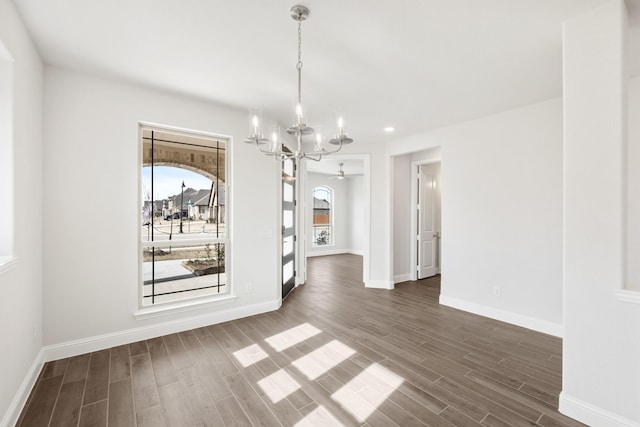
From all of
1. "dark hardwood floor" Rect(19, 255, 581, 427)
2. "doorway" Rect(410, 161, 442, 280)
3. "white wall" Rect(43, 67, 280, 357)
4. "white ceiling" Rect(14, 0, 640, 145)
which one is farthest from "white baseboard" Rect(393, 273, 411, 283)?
"white wall" Rect(43, 67, 280, 357)

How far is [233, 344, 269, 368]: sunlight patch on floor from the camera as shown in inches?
106

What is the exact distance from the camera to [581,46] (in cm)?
197

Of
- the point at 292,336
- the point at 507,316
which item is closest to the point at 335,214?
the point at 507,316

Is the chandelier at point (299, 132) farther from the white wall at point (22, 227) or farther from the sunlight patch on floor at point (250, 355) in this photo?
the sunlight patch on floor at point (250, 355)

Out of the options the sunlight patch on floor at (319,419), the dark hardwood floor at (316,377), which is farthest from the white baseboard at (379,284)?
the sunlight patch on floor at (319,419)

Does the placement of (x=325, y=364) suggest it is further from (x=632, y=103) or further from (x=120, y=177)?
(x=632, y=103)

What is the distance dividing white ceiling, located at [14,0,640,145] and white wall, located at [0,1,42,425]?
0.25 metres

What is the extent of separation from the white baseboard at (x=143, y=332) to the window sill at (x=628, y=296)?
350 centimetres

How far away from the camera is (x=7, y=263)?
5.99ft

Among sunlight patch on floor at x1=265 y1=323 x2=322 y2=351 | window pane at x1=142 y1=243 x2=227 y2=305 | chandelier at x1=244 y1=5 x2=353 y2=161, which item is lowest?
sunlight patch on floor at x1=265 y1=323 x2=322 y2=351

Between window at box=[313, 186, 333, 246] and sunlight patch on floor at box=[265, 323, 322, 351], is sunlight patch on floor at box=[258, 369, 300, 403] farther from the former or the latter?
window at box=[313, 186, 333, 246]

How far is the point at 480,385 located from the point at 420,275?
3.76 m

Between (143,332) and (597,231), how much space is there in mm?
4119


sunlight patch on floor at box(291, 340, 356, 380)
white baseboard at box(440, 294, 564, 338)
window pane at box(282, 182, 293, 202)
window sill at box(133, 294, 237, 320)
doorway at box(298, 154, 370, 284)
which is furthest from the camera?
doorway at box(298, 154, 370, 284)
